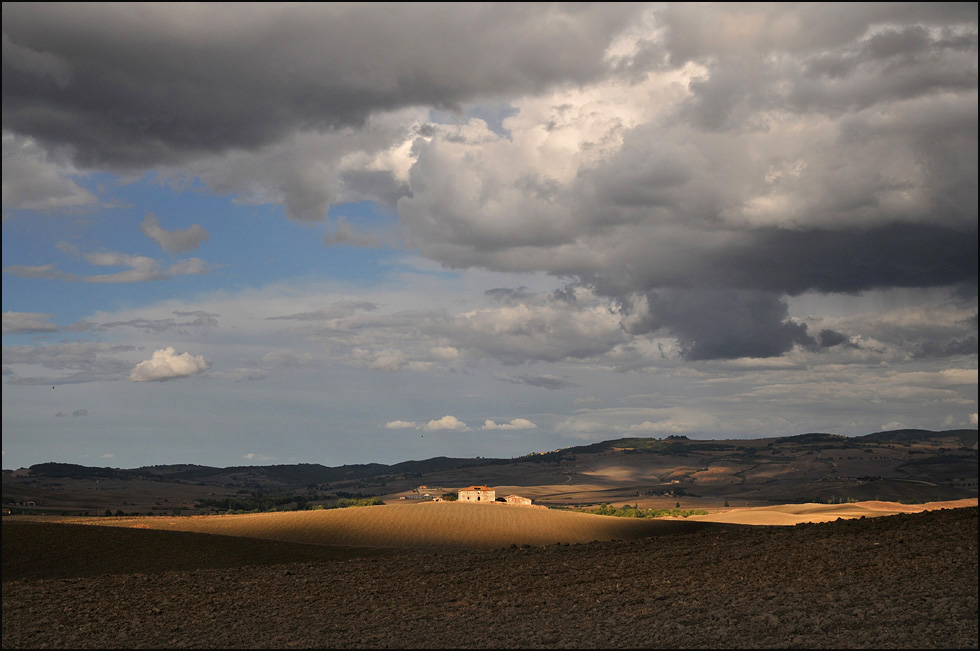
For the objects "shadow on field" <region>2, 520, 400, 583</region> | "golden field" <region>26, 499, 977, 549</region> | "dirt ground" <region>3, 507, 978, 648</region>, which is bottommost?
"golden field" <region>26, 499, 977, 549</region>

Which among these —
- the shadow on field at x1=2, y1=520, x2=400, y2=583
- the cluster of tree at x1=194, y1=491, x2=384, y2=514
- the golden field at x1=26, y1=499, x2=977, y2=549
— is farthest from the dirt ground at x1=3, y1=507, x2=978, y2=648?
the cluster of tree at x1=194, y1=491, x2=384, y2=514

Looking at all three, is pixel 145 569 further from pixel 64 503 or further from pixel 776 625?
pixel 64 503

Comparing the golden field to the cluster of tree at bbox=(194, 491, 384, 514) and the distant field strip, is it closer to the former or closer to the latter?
the distant field strip

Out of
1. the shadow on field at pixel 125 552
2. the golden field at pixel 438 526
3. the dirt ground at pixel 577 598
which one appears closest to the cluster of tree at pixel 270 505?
the golden field at pixel 438 526

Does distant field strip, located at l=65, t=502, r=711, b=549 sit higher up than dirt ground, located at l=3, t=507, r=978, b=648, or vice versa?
dirt ground, located at l=3, t=507, r=978, b=648

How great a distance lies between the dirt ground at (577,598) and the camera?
23.8 m

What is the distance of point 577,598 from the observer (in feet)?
102

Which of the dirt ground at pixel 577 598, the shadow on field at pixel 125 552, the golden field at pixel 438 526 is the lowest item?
the golden field at pixel 438 526

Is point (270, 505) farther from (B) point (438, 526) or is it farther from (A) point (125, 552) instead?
(A) point (125, 552)

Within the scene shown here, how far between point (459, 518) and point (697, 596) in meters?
59.2

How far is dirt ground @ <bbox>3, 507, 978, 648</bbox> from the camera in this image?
77.9 feet

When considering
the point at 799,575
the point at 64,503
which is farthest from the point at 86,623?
the point at 64,503

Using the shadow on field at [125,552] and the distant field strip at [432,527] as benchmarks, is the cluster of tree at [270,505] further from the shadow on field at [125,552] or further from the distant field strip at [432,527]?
the shadow on field at [125,552]

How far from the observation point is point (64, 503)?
528ft
